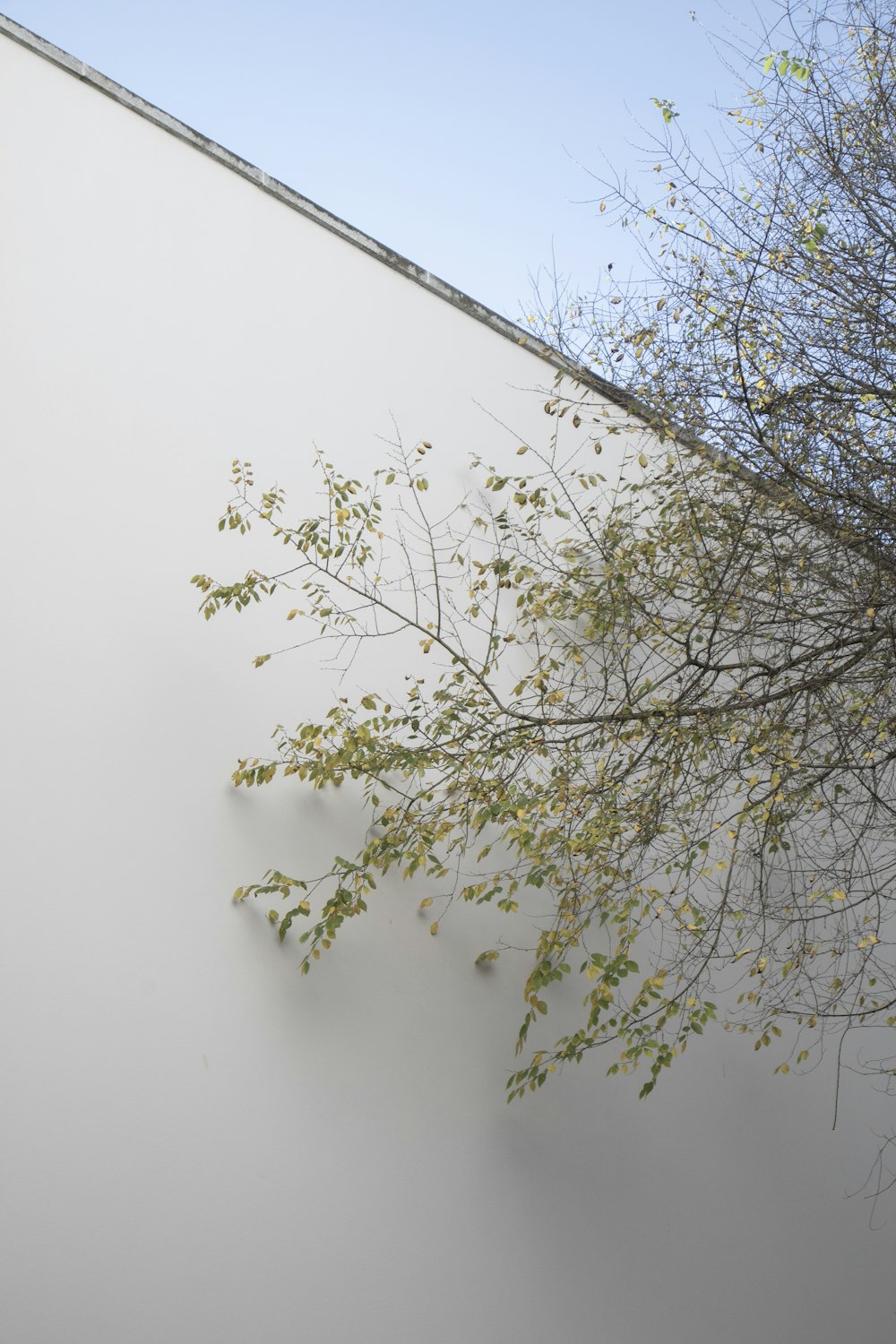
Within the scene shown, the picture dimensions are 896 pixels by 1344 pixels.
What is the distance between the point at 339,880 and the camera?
287 cm

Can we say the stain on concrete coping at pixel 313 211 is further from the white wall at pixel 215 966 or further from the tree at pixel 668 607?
the tree at pixel 668 607

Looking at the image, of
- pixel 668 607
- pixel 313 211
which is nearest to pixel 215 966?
pixel 668 607

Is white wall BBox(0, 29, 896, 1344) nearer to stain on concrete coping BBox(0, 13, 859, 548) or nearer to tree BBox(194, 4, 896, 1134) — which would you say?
stain on concrete coping BBox(0, 13, 859, 548)

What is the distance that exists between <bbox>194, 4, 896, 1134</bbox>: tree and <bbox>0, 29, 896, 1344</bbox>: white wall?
0.49 ft

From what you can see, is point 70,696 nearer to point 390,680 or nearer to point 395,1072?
point 390,680

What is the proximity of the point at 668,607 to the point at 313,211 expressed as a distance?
6.39 feet

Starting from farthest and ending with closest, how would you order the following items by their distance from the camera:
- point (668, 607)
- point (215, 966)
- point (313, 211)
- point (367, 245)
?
point (668, 607)
point (367, 245)
point (313, 211)
point (215, 966)

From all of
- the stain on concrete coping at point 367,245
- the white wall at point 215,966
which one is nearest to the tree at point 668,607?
the stain on concrete coping at point 367,245

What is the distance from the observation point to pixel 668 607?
4.16 metres

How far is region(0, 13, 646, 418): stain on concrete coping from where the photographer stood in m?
3.00

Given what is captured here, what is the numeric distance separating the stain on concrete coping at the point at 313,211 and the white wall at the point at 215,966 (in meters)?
0.04

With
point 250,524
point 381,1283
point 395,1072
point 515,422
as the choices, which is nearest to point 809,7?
point 515,422

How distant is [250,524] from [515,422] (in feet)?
4.62

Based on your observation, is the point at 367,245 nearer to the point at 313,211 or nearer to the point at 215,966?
the point at 313,211
